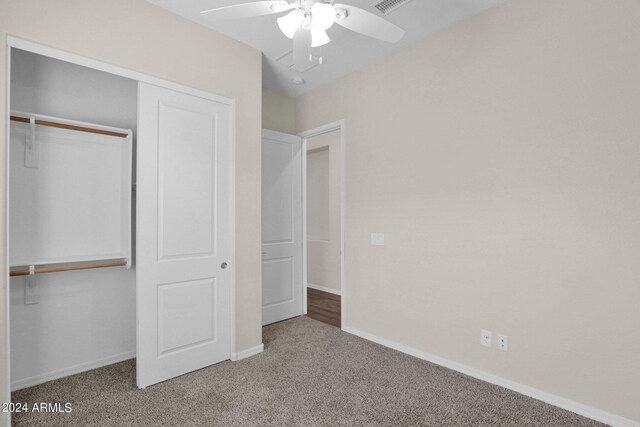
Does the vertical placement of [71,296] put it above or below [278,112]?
below

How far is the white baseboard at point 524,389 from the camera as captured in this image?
6.57 ft

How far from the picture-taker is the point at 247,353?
2.96 m

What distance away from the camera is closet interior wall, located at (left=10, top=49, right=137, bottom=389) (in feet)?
7.93

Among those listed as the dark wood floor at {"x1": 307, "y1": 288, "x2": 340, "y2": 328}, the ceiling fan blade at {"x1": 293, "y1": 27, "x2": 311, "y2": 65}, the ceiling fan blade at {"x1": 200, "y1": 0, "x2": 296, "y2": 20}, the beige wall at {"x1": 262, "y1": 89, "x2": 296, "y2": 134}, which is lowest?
the dark wood floor at {"x1": 307, "y1": 288, "x2": 340, "y2": 328}

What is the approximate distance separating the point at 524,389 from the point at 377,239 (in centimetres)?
164

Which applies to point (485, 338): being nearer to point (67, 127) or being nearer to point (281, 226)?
point (281, 226)

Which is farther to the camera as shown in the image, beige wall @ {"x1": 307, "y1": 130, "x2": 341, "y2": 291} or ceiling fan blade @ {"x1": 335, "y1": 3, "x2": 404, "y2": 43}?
beige wall @ {"x1": 307, "y1": 130, "x2": 341, "y2": 291}

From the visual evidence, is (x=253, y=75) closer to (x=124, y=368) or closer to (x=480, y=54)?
(x=480, y=54)

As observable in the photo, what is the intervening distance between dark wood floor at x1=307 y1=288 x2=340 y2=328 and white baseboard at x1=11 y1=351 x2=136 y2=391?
2.07 metres

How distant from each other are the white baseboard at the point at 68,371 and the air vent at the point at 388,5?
11.6 ft

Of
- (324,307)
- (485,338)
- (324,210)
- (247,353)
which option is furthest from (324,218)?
(485,338)

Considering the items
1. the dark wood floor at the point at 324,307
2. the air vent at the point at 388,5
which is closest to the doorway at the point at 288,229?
the dark wood floor at the point at 324,307

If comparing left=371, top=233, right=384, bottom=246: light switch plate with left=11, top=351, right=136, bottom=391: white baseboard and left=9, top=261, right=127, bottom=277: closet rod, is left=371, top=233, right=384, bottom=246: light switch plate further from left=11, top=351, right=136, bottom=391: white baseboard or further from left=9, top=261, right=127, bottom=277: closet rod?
left=11, top=351, right=136, bottom=391: white baseboard

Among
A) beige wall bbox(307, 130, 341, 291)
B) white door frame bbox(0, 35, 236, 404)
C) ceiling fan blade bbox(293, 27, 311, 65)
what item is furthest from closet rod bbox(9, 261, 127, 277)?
beige wall bbox(307, 130, 341, 291)
